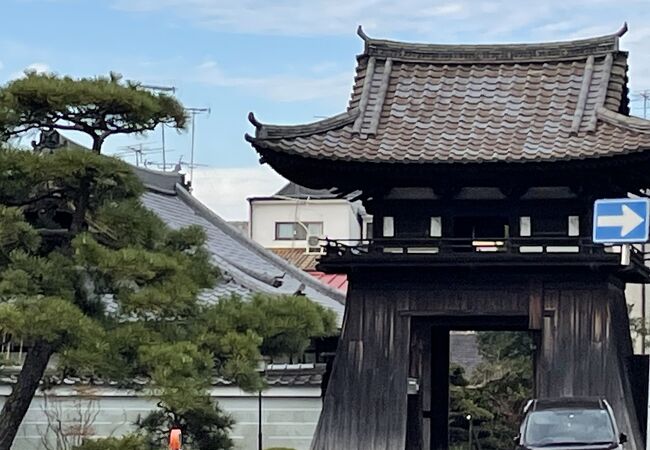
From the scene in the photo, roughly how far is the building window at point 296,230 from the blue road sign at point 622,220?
45400 mm

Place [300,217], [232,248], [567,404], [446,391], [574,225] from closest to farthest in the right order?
[567,404] → [574,225] → [446,391] → [232,248] → [300,217]

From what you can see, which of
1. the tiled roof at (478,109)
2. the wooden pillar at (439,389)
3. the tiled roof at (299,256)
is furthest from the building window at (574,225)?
the tiled roof at (299,256)

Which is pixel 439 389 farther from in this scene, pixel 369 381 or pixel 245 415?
pixel 245 415

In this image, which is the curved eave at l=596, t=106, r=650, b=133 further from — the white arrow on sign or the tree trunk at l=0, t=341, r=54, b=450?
the tree trunk at l=0, t=341, r=54, b=450

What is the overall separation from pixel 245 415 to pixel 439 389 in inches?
188

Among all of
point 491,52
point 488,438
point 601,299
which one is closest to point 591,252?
point 601,299

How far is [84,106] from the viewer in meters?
14.7

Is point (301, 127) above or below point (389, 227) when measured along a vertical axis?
above

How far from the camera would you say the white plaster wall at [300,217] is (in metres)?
56.9

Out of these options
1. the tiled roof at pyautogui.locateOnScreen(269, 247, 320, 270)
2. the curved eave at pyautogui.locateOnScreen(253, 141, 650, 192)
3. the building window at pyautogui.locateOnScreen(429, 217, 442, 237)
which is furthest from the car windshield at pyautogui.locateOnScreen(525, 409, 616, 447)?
the tiled roof at pyautogui.locateOnScreen(269, 247, 320, 270)

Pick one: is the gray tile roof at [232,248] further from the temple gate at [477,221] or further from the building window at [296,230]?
the building window at [296,230]

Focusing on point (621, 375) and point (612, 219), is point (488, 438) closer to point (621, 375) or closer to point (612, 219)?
point (621, 375)

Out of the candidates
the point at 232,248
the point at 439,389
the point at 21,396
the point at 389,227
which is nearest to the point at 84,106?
the point at 21,396

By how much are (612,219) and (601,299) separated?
10.6 meters
